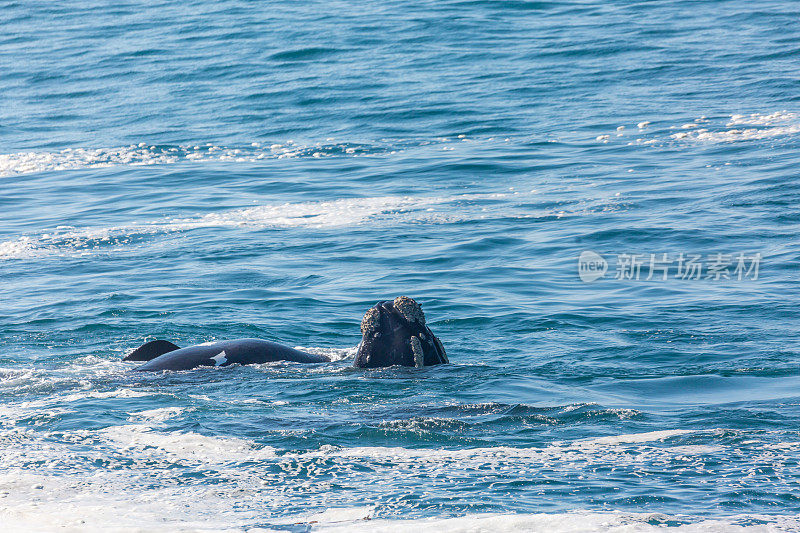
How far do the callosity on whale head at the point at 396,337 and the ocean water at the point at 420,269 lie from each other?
0.17 meters

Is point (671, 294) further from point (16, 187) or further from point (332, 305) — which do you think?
point (16, 187)

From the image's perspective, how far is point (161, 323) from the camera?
40.7 feet

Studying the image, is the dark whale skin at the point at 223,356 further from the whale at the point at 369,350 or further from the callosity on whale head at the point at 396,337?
the callosity on whale head at the point at 396,337

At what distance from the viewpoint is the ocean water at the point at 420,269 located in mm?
7035

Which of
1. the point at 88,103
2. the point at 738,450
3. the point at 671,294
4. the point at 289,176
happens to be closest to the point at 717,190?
the point at 671,294

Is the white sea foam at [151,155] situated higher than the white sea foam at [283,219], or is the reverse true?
the white sea foam at [151,155]

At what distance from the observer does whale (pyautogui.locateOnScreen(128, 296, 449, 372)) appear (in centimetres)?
923

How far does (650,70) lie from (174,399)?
68.5ft
